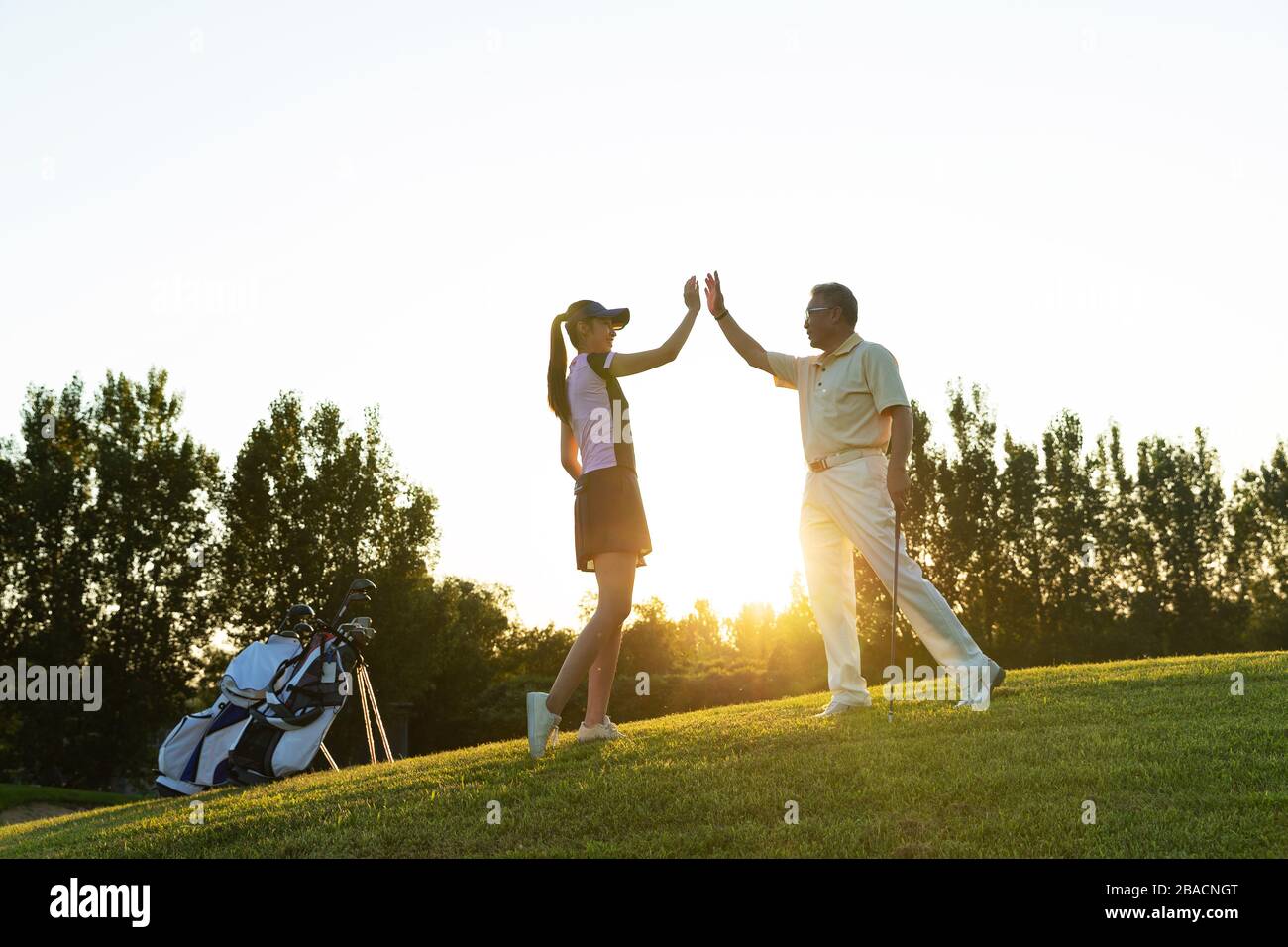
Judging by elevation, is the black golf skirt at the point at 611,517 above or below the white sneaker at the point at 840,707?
above

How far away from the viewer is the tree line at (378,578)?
38219mm

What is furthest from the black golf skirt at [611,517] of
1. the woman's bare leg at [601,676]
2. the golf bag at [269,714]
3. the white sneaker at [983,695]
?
Result: the golf bag at [269,714]

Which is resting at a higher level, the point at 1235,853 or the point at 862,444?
the point at 862,444

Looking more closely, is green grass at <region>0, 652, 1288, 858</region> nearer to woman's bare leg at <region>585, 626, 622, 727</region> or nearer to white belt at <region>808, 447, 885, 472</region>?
woman's bare leg at <region>585, 626, 622, 727</region>

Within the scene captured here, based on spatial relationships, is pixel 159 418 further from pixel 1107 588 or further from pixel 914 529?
pixel 1107 588

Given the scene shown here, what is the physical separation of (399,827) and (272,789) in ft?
9.96

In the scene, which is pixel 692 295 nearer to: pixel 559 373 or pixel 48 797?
pixel 559 373

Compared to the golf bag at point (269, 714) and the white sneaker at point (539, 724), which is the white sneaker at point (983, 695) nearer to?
the white sneaker at point (539, 724)

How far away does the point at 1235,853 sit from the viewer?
13.2 ft

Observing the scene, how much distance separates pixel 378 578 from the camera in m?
39.0

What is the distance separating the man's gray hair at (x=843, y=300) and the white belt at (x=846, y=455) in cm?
88

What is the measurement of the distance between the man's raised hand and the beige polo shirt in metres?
0.77
